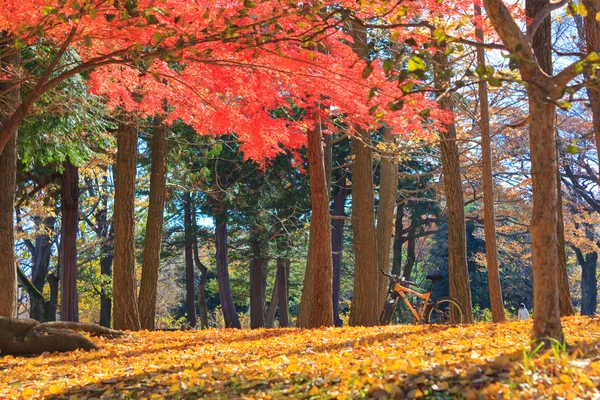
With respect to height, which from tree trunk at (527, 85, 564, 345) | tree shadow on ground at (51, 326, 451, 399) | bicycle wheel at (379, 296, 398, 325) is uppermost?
tree trunk at (527, 85, 564, 345)

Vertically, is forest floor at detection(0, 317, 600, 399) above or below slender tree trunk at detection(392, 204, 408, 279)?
below

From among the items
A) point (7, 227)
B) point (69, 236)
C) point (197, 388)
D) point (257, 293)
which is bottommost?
point (197, 388)

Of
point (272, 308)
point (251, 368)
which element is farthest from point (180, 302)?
point (251, 368)

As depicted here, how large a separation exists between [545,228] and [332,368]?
187 centimetres

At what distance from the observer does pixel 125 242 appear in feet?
37.1

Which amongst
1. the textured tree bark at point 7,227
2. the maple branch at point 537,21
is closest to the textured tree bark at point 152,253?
the textured tree bark at point 7,227

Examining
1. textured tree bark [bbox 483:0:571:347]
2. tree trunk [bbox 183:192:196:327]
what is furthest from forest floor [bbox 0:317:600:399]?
tree trunk [bbox 183:192:196:327]

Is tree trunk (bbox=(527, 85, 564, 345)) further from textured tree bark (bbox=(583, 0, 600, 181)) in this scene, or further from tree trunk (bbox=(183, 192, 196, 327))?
tree trunk (bbox=(183, 192, 196, 327))

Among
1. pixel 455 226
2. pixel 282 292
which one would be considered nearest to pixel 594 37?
pixel 455 226

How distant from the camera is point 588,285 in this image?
23.2 m

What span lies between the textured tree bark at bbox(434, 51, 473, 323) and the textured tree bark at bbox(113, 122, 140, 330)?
17.6ft

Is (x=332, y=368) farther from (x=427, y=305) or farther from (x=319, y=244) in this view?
(x=427, y=305)

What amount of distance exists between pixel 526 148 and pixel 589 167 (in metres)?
2.23

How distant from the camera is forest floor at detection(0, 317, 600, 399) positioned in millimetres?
3941
